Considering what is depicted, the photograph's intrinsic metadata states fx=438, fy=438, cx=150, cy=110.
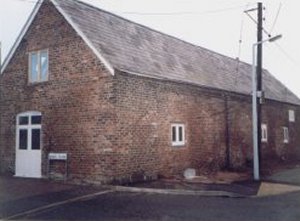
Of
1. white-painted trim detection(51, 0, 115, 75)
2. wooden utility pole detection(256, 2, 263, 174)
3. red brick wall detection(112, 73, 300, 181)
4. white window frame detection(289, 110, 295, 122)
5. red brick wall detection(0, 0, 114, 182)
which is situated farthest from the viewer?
white window frame detection(289, 110, 295, 122)

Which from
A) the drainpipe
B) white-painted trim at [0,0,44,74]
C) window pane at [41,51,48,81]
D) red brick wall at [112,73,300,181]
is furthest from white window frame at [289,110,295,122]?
white-painted trim at [0,0,44,74]

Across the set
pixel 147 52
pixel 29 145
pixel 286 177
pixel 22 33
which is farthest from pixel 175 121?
pixel 22 33

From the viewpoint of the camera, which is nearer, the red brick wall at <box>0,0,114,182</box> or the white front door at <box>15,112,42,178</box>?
the red brick wall at <box>0,0,114,182</box>

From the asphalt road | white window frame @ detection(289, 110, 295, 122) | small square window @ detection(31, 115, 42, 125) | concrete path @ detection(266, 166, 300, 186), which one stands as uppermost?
white window frame @ detection(289, 110, 295, 122)

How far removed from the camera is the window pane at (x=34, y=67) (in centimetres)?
1927

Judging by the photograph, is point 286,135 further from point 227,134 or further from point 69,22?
point 69,22

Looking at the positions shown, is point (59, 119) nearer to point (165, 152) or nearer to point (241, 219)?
point (165, 152)

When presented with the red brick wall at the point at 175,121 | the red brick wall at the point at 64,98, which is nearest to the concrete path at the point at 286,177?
the red brick wall at the point at 175,121

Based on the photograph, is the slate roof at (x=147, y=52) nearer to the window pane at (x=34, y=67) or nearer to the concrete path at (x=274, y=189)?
the window pane at (x=34, y=67)

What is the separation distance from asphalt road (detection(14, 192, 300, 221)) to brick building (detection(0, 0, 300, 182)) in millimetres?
3241

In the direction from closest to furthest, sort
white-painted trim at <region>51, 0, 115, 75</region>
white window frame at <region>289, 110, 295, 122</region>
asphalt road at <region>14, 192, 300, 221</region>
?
asphalt road at <region>14, 192, 300, 221</region> < white-painted trim at <region>51, 0, 115, 75</region> < white window frame at <region>289, 110, 295, 122</region>

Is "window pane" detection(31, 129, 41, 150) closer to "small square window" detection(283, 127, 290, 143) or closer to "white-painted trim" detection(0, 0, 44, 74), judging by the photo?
"white-painted trim" detection(0, 0, 44, 74)

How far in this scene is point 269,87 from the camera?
3372 cm

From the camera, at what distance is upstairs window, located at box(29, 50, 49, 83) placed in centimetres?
A: 1886
